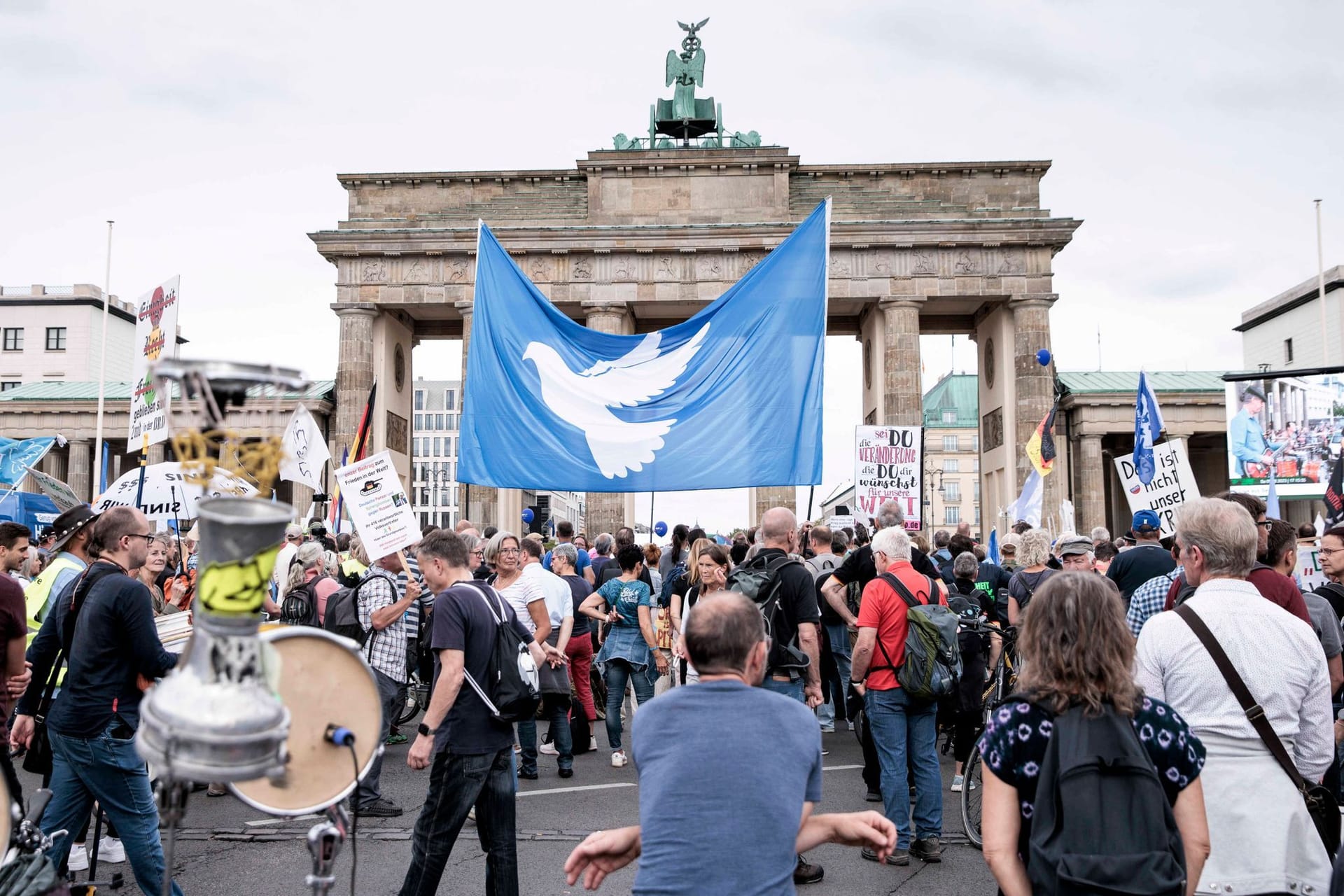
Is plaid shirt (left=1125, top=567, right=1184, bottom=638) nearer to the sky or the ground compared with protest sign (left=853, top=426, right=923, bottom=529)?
nearer to the ground

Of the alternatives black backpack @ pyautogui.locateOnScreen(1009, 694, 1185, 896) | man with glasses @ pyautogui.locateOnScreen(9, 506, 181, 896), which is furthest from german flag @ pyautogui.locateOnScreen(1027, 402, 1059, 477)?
black backpack @ pyautogui.locateOnScreen(1009, 694, 1185, 896)

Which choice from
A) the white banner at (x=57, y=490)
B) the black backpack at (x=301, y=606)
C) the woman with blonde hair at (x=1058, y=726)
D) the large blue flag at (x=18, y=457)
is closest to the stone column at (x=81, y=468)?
the large blue flag at (x=18, y=457)

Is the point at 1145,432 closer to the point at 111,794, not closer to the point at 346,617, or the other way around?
the point at 346,617

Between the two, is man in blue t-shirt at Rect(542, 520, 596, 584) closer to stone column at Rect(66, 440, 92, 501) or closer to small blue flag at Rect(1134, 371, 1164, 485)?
small blue flag at Rect(1134, 371, 1164, 485)

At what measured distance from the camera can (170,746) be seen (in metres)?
1.83

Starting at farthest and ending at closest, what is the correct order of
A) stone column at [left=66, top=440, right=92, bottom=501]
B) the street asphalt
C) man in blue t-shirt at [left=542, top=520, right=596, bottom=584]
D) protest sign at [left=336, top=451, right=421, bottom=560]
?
stone column at [left=66, top=440, right=92, bottom=501]
man in blue t-shirt at [left=542, top=520, right=596, bottom=584]
protest sign at [left=336, top=451, right=421, bottom=560]
the street asphalt

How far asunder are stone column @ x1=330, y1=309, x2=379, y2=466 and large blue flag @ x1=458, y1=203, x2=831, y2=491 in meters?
34.8

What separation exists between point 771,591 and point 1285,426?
8197mm

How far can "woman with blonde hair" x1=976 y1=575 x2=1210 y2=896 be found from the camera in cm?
293

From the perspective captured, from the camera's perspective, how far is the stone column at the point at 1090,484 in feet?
147

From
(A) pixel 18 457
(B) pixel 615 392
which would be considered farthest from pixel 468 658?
(A) pixel 18 457

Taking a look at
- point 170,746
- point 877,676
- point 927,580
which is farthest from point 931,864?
point 170,746

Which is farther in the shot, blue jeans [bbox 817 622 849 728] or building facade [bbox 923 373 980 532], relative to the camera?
building facade [bbox 923 373 980 532]

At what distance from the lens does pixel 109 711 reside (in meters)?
4.60
